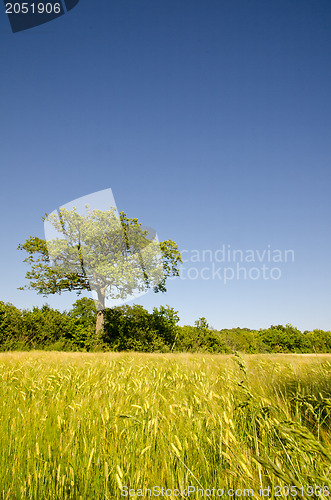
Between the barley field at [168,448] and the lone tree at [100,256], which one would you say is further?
the lone tree at [100,256]

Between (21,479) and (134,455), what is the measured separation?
0.66 metres

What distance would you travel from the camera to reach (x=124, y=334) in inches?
656

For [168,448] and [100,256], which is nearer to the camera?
[168,448]

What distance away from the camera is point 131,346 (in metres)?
15.9

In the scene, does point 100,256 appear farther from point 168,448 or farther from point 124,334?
point 168,448

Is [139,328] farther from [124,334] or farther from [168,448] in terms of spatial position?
[168,448]

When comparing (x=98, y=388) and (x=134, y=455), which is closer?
(x=134, y=455)

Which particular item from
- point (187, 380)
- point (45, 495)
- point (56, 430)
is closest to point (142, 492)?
point (45, 495)

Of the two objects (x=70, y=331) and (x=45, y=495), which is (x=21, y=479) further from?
(x=70, y=331)

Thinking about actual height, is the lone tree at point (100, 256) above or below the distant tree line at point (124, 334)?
above

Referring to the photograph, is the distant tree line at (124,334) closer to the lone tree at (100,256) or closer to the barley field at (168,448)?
the lone tree at (100,256)

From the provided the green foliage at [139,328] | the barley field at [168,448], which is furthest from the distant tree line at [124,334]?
the barley field at [168,448]

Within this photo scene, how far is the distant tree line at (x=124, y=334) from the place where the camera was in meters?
14.9

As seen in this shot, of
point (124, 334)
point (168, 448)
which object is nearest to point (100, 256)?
point (124, 334)
